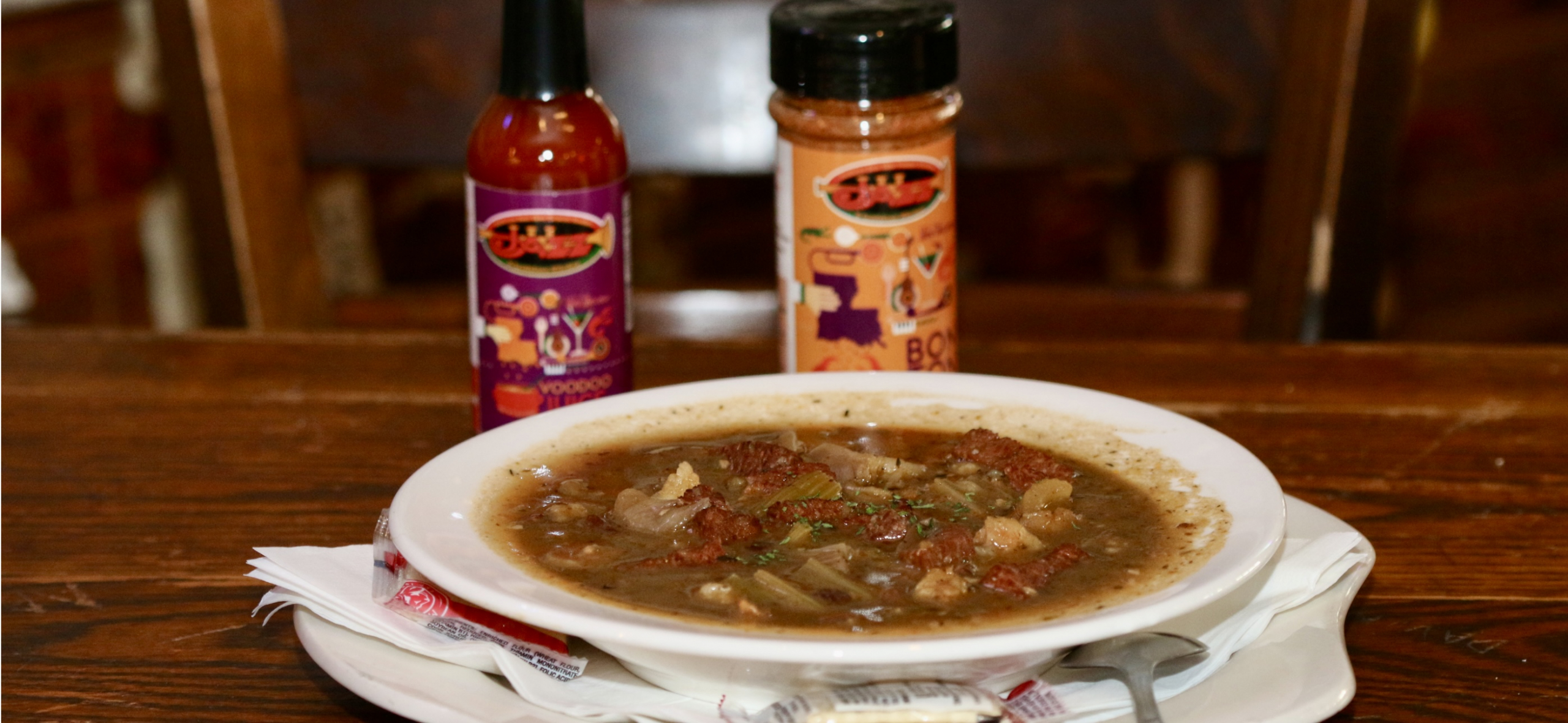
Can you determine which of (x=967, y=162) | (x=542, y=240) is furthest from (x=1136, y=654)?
(x=967, y=162)

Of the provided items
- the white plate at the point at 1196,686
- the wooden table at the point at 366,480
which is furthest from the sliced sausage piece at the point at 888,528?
the wooden table at the point at 366,480

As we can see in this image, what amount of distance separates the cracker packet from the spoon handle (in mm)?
339

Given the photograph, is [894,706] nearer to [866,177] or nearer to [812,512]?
[812,512]

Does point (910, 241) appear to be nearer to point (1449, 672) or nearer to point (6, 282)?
point (1449, 672)

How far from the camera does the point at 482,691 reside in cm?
94

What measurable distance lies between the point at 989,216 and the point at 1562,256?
5.72 ft

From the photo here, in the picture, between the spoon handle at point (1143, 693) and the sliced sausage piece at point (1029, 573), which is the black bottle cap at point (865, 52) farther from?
the spoon handle at point (1143, 693)

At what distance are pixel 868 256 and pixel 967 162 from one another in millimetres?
775

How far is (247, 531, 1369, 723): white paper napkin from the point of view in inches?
36.1

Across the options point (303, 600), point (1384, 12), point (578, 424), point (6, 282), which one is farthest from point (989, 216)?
point (303, 600)

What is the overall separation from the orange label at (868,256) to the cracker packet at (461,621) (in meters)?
0.51

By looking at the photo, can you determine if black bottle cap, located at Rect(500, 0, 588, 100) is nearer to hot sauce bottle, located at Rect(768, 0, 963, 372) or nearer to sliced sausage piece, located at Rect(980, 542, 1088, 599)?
hot sauce bottle, located at Rect(768, 0, 963, 372)

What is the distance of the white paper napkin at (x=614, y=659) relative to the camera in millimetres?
918

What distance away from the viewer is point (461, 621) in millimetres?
1002
